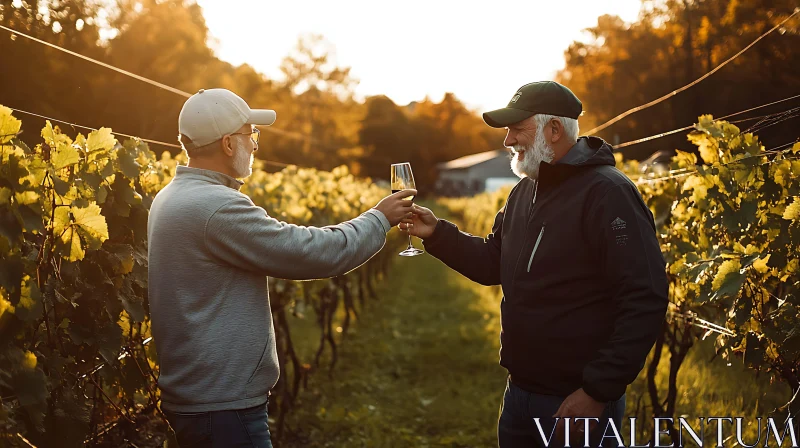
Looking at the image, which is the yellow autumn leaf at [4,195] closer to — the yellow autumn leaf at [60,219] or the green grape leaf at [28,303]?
the green grape leaf at [28,303]

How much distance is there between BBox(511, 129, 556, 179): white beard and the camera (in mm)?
2961

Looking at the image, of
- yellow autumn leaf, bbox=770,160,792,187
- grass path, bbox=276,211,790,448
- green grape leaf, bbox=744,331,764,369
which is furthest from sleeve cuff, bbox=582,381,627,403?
grass path, bbox=276,211,790,448

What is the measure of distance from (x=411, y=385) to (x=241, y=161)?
571cm

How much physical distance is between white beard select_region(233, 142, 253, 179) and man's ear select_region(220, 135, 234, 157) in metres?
0.02

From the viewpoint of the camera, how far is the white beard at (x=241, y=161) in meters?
2.60

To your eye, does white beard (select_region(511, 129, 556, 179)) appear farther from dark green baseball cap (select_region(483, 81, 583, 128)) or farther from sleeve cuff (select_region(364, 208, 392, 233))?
sleeve cuff (select_region(364, 208, 392, 233))

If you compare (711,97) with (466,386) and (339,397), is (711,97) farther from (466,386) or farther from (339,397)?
(339,397)

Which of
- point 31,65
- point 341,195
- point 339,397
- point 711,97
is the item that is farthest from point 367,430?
point 711,97

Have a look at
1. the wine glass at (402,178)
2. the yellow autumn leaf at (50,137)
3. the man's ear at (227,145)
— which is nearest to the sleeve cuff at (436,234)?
the wine glass at (402,178)

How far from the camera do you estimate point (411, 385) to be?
7.92 metres

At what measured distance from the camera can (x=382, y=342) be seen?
1002cm

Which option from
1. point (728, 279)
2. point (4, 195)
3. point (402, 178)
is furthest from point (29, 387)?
point (728, 279)

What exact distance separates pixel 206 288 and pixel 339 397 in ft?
17.2

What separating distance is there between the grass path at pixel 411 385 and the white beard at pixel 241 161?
386 centimetres
